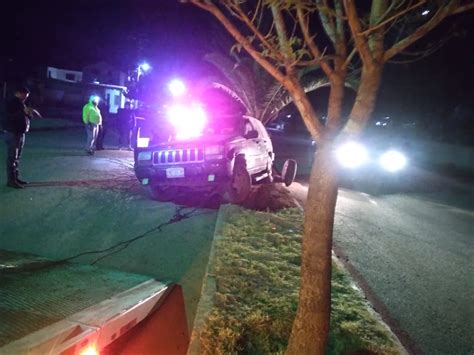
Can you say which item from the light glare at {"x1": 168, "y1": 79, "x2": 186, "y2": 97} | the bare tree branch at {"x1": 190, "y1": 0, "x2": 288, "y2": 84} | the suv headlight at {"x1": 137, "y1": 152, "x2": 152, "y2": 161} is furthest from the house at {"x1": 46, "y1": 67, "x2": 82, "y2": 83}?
the bare tree branch at {"x1": 190, "y1": 0, "x2": 288, "y2": 84}

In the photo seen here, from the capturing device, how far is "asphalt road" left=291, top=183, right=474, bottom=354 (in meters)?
4.61

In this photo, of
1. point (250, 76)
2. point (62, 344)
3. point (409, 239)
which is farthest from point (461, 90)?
point (62, 344)

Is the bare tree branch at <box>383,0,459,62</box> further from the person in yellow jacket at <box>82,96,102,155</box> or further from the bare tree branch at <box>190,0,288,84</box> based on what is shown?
the person in yellow jacket at <box>82,96,102,155</box>

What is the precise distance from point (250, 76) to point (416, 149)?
18.8 metres

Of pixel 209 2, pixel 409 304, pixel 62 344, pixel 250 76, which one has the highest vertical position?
pixel 250 76

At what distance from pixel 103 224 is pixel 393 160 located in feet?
68.0

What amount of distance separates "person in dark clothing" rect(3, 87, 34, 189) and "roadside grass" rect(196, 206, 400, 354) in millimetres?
4928

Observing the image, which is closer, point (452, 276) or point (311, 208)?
point (311, 208)

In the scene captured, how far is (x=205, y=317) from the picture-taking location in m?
3.96

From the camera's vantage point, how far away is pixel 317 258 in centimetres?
319

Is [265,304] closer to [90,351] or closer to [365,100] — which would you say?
[365,100]

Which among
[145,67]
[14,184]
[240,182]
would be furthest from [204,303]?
[145,67]

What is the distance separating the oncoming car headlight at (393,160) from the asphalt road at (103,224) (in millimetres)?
15701

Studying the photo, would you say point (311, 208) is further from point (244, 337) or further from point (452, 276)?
point (452, 276)
